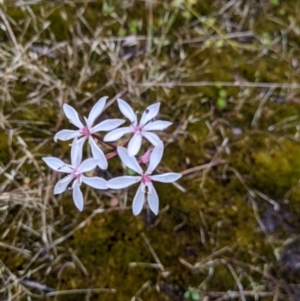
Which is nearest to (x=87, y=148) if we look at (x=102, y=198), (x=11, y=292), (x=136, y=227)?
(x=102, y=198)

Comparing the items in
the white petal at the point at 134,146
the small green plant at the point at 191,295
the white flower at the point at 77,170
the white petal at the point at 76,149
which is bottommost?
the small green plant at the point at 191,295

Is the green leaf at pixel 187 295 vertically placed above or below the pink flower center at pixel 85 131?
below

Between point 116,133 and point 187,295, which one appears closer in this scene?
point 116,133

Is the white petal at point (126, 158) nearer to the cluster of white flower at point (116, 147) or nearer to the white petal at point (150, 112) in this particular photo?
the cluster of white flower at point (116, 147)

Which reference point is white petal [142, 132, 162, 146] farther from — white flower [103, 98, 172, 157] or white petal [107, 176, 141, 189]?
white petal [107, 176, 141, 189]

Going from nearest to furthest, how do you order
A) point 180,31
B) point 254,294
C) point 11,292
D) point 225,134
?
point 11,292
point 254,294
point 225,134
point 180,31

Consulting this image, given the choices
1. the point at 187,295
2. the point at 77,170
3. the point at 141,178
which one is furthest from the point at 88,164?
the point at 187,295

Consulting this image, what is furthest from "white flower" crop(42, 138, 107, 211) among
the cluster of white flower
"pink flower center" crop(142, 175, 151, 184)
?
"pink flower center" crop(142, 175, 151, 184)

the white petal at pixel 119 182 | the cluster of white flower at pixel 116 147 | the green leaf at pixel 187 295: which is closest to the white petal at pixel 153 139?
the cluster of white flower at pixel 116 147

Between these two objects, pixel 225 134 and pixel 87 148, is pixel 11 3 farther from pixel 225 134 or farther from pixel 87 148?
pixel 225 134

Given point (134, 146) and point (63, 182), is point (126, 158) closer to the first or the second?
point (134, 146)

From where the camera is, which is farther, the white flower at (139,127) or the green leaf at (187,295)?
the green leaf at (187,295)
